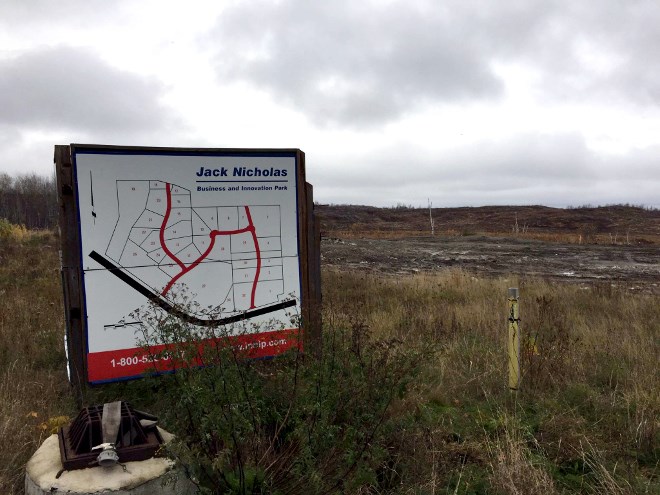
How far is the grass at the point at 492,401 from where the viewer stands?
3479 mm

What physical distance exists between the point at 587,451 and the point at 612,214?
80261mm

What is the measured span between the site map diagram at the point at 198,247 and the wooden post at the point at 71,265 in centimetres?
31

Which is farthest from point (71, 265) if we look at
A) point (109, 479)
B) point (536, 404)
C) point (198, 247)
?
point (536, 404)

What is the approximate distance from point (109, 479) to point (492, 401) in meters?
3.60

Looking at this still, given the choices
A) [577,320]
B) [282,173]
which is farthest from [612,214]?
[282,173]

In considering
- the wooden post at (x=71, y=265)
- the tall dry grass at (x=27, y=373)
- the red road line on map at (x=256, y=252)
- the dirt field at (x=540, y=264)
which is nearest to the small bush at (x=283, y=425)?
the tall dry grass at (x=27, y=373)

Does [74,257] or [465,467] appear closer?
[465,467]

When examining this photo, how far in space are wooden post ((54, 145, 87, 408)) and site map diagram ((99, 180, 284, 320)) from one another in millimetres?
309

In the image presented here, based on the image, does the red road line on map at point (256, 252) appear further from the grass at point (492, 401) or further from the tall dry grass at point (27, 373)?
the tall dry grass at point (27, 373)

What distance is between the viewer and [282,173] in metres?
5.29

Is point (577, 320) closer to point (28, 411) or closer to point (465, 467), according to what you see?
point (465, 467)

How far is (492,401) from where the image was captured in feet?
16.1

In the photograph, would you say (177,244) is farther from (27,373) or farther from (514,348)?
(514,348)

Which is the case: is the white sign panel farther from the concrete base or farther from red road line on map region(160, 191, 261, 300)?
the concrete base
